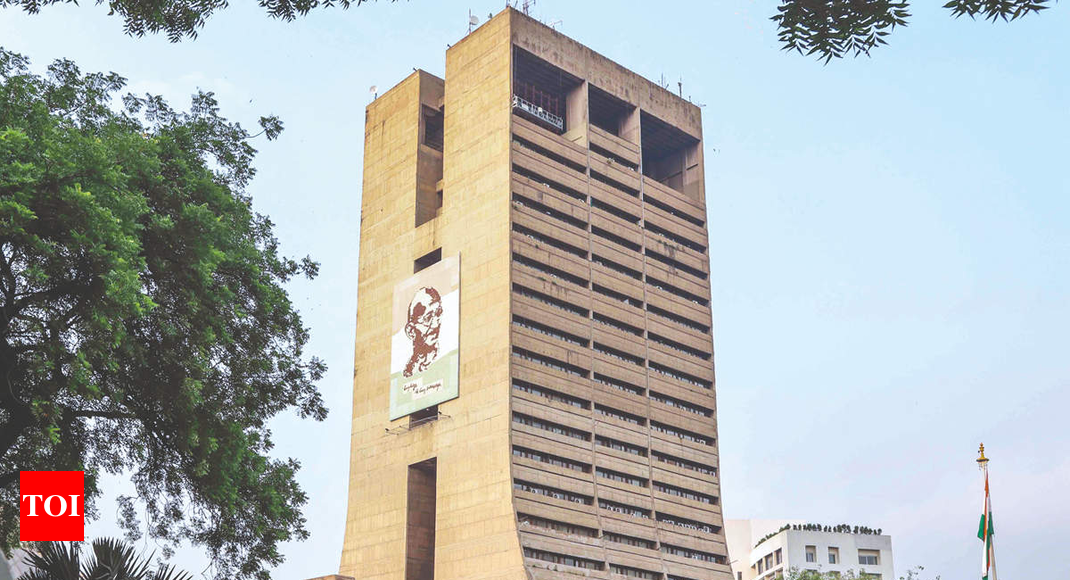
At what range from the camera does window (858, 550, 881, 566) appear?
154 m

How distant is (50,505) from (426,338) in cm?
10618

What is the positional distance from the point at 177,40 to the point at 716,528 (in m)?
124

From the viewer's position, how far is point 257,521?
27734mm

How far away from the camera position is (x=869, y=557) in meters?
154

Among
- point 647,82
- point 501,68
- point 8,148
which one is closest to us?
point 8,148

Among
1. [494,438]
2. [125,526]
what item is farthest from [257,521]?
[494,438]

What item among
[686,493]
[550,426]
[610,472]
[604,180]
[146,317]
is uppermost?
[604,180]

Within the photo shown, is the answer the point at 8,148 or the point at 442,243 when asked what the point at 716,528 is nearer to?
the point at 442,243

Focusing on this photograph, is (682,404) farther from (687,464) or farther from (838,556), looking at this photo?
(838,556)

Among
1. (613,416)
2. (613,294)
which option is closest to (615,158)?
(613,294)

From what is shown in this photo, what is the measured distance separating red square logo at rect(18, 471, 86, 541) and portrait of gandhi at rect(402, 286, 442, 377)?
103m

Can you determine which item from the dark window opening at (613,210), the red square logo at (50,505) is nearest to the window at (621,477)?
the dark window opening at (613,210)

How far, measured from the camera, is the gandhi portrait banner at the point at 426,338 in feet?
400

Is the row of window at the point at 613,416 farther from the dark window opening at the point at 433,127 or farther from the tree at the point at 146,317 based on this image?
the tree at the point at 146,317
